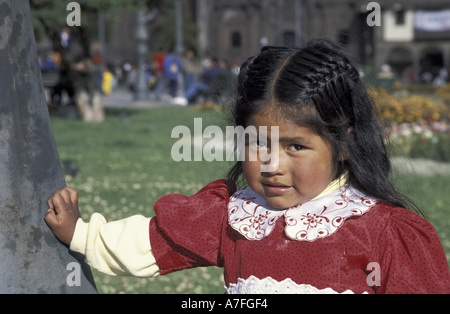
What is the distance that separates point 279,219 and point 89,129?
1126 cm

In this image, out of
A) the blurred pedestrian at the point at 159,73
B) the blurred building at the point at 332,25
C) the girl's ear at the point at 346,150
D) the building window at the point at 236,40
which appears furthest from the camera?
the building window at the point at 236,40

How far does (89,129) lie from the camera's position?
42.7 ft

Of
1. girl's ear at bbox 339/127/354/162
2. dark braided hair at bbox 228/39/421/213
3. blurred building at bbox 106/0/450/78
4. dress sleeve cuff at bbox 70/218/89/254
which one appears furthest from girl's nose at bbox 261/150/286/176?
blurred building at bbox 106/0/450/78

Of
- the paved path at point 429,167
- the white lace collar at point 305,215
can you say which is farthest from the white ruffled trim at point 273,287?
the paved path at point 429,167

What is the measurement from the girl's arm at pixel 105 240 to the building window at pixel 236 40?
166 feet

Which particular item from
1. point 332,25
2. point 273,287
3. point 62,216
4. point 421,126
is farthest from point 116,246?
point 332,25

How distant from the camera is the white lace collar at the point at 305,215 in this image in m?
2.07

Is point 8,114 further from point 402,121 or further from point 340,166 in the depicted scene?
point 402,121

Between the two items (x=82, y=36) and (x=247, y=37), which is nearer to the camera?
(x=82, y=36)

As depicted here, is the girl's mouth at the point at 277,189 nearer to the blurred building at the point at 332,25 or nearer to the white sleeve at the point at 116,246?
the white sleeve at the point at 116,246

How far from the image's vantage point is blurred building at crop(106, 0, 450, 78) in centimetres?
4816

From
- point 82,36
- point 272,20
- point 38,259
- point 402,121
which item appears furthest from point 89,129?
point 272,20

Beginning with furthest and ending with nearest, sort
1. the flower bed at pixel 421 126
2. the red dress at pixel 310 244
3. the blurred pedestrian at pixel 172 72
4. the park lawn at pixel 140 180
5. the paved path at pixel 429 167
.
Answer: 1. the blurred pedestrian at pixel 172 72
2. the flower bed at pixel 421 126
3. the paved path at pixel 429 167
4. the park lawn at pixel 140 180
5. the red dress at pixel 310 244
